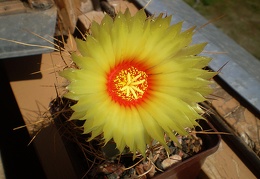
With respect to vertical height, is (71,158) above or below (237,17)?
below

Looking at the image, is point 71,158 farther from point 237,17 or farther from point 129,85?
point 237,17

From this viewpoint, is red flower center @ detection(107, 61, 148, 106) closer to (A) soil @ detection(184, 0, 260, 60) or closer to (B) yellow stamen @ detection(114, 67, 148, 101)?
(B) yellow stamen @ detection(114, 67, 148, 101)

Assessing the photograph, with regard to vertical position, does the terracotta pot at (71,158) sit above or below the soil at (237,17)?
below

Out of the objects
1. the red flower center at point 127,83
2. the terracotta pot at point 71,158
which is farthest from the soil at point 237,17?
the red flower center at point 127,83

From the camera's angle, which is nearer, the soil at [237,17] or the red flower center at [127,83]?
the red flower center at [127,83]

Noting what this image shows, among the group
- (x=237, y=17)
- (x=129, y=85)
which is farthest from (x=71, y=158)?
(x=237, y=17)

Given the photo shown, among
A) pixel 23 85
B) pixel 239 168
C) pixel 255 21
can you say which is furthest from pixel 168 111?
pixel 255 21

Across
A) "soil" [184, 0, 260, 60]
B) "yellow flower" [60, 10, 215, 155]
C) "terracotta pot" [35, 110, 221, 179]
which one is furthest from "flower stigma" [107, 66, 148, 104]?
"soil" [184, 0, 260, 60]

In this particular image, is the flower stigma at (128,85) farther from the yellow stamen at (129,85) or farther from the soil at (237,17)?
the soil at (237,17)
